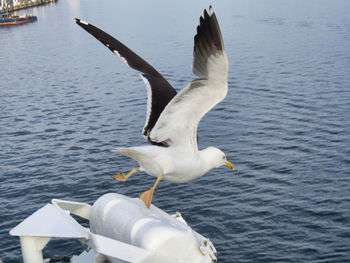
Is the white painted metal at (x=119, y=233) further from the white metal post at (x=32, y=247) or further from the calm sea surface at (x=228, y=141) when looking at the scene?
the calm sea surface at (x=228, y=141)

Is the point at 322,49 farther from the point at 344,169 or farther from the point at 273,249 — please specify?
the point at 273,249

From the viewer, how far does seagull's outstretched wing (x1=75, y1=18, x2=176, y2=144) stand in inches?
607

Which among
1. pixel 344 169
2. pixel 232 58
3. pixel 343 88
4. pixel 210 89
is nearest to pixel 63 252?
pixel 210 89

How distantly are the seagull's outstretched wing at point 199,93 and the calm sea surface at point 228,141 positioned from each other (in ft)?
23.9

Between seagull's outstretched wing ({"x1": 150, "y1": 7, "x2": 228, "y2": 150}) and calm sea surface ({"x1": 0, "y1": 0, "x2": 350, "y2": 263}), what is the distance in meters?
7.30

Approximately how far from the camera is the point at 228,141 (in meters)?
33.7

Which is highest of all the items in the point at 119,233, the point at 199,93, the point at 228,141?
the point at 199,93

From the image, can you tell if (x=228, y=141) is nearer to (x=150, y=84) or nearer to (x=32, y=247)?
(x=150, y=84)

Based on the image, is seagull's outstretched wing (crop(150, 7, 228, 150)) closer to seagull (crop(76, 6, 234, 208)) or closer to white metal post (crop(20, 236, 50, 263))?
seagull (crop(76, 6, 234, 208))

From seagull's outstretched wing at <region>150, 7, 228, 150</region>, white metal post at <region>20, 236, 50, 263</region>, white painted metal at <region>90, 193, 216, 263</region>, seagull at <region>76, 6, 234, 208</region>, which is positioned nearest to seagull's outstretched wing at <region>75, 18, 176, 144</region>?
seagull at <region>76, 6, 234, 208</region>

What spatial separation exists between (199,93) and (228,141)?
800 inches

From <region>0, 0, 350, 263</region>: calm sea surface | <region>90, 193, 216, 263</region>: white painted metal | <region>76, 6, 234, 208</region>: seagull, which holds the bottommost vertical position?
<region>0, 0, 350, 263</region>: calm sea surface

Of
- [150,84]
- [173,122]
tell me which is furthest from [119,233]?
[150,84]

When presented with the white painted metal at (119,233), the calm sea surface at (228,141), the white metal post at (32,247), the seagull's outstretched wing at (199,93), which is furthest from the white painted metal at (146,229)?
the calm sea surface at (228,141)
